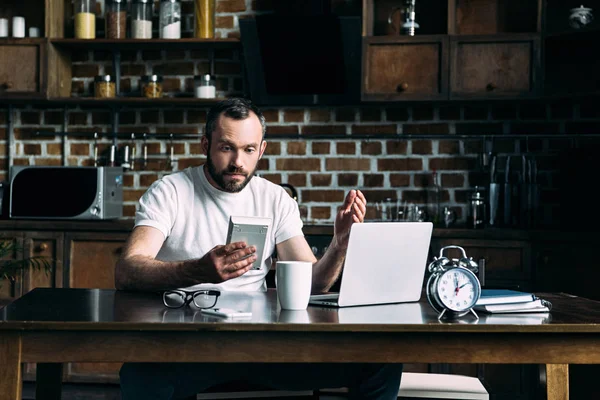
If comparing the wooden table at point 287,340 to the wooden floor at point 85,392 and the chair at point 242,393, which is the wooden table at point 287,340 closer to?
the chair at point 242,393

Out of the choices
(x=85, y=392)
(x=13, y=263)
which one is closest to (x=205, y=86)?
(x=13, y=263)

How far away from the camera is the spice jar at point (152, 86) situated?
4.05 metres

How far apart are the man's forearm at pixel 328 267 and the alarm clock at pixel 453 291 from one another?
1.54 ft

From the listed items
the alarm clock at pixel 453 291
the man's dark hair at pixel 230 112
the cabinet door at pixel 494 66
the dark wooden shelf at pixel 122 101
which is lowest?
the alarm clock at pixel 453 291

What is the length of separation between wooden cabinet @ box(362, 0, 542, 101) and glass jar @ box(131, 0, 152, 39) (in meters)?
1.10

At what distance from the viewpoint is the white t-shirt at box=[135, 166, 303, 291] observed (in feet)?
7.63

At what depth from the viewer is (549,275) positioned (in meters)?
3.43

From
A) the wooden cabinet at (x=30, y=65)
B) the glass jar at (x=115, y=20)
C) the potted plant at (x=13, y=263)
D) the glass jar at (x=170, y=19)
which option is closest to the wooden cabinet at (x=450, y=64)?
the glass jar at (x=170, y=19)

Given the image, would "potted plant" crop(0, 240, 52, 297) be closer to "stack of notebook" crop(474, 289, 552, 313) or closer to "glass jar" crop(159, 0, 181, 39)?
"glass jar" crop(159, 0, 181, 39)

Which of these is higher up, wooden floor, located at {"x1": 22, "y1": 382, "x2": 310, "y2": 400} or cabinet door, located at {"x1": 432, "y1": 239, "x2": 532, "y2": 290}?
cabinet door, located at {"x1": 432, "y1": 239, "x2": 532, "y2": 290}

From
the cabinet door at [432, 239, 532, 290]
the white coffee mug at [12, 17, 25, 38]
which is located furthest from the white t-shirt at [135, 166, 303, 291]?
the white coffee mug at [12, 17, 25, 38]

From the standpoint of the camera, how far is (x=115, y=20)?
13.2 feet

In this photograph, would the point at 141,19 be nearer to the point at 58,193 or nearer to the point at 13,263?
the point at 58,193

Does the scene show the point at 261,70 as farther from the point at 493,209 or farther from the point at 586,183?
the point at 586,183
